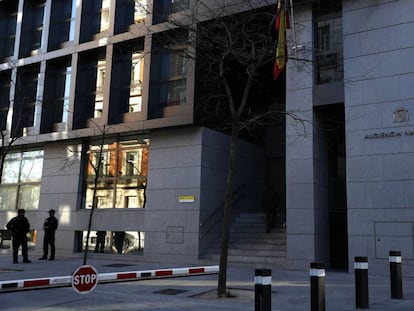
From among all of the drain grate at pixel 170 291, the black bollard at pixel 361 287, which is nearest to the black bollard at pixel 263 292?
the black bollard at pixel 361 287

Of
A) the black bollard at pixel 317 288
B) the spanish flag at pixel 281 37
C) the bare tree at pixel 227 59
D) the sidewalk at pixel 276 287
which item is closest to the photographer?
the black bollard at pixel 317 288

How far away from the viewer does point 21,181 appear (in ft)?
75.8

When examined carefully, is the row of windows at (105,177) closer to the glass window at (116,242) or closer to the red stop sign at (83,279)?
the glass window at (116,242)

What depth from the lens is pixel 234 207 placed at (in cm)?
1939

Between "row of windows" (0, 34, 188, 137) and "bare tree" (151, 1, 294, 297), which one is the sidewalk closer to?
"bare tree" (151, 1, 294, 297)

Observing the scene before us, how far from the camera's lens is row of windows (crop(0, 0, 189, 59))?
66.0 ft

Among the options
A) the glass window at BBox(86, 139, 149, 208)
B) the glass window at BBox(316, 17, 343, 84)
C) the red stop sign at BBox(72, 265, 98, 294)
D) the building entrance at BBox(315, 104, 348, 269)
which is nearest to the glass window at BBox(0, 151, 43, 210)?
the glass window at BBox(86, 139, 149, 208)

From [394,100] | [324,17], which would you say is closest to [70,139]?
[324,17]

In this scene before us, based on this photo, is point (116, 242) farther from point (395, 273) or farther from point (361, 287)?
point (361, 287)

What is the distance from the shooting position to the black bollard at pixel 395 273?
8859mm

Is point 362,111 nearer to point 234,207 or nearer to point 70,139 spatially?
point 234,207

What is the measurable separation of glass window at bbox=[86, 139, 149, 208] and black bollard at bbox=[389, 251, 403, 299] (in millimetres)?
11571

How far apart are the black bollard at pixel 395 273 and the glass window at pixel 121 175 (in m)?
11.6

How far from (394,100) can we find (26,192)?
1718cm
